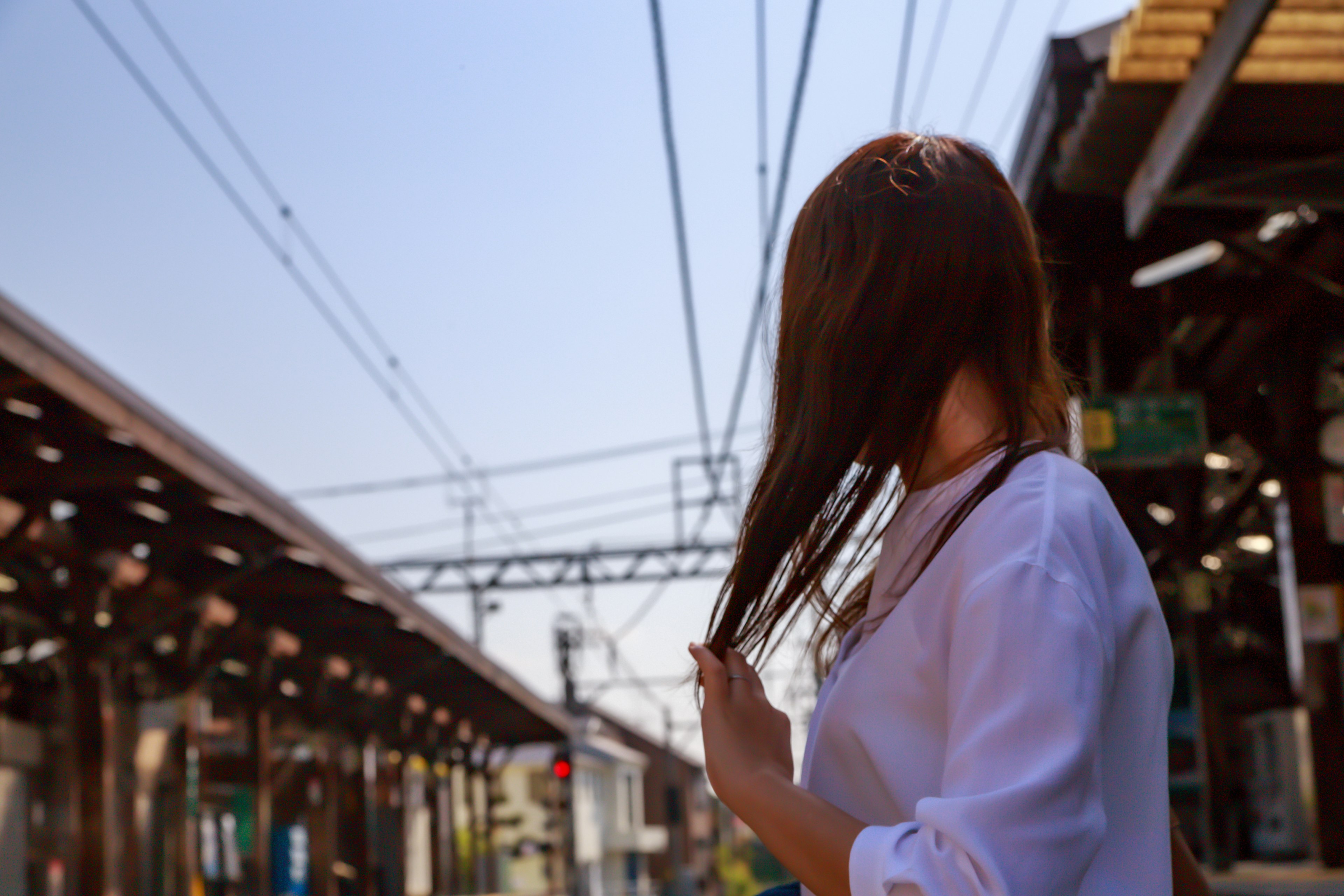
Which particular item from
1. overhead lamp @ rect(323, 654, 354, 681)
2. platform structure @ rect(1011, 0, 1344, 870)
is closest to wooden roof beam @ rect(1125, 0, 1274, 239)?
platform structure @ rect(1011, 0, 1344, 870)

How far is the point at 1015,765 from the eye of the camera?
0.92 meters

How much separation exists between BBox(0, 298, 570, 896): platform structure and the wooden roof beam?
5229mm

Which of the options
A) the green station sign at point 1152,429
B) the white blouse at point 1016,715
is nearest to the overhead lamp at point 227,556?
the green station sign at point 1152,429

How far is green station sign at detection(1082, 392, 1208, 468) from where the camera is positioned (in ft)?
29.3

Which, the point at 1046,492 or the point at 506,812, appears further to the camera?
the point at 506,812

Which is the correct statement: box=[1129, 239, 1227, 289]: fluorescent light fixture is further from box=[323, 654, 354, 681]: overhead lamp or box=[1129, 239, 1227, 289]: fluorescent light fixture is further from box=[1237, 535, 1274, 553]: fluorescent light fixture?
box=[323, 654, 354, 681]: overhead lamp

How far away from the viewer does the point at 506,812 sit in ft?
185

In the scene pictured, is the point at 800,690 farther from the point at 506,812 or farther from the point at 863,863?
the point at 863,863

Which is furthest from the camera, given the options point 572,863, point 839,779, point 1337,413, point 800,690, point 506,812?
point 506,812

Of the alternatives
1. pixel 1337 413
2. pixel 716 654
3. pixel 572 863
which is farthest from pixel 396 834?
pixel 716 654

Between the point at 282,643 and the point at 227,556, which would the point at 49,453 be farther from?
the point at 282,643

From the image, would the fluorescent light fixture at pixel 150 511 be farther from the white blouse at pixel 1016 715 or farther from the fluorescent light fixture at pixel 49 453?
the white blouse at pixel 1016 715

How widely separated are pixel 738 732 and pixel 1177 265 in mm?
10865

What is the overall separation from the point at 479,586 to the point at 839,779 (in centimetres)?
2761
